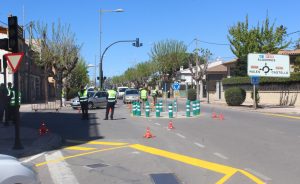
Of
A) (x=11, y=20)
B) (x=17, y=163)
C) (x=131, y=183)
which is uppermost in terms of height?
(x=11, y=20)

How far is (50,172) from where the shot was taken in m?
9.80

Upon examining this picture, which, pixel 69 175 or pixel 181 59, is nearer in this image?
pixel 69 175

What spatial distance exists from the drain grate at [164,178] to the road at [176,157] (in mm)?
17

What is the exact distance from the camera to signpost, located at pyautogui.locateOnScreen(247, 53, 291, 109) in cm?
3831

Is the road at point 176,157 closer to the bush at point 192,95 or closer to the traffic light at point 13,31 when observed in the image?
the traffic light at point 13,31

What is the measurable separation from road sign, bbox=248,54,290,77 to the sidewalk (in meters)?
23.6

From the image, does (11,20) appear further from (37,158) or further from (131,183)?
(131,183)

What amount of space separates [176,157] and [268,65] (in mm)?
29160

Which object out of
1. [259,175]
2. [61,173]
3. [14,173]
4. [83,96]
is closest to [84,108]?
[83,96]

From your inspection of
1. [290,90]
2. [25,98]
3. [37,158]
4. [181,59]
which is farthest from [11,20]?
[181,59]

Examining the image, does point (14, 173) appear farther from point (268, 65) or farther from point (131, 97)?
point (131, 97)

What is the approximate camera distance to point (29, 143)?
14.7 meters

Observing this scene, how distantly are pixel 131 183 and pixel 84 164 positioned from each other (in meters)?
2.55

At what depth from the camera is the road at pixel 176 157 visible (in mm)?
9055
